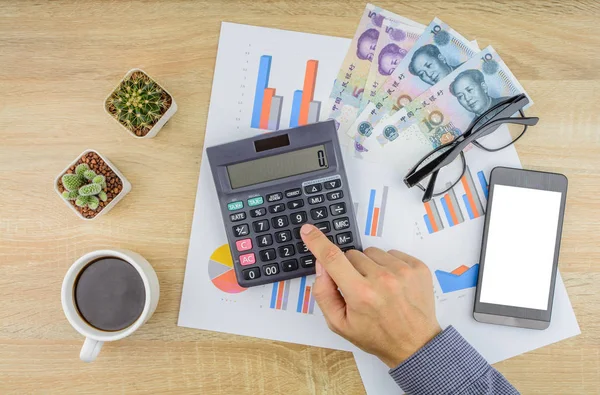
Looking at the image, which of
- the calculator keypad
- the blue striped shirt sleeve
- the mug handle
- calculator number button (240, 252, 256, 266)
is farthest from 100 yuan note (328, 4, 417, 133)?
the mug handle

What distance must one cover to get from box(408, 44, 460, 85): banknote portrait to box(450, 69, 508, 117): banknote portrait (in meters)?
0.02

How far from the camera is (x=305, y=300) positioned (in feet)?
2.36

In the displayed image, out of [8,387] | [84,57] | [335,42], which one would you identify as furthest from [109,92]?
[8,387]

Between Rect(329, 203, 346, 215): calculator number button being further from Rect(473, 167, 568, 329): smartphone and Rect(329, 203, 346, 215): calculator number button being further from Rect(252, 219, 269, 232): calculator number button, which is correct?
Rect(473, 167, 568, 329): smartphone

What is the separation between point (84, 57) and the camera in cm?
71

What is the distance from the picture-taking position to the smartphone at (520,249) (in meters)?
0.71

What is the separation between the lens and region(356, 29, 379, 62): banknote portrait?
0.72 meters

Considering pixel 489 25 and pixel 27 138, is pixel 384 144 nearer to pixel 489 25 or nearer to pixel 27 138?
pixel 489 25

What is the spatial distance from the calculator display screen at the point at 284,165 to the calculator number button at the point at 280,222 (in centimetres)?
5

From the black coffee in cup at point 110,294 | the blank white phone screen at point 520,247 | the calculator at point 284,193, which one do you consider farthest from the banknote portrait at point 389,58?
the black coffee in cup at point 110,294

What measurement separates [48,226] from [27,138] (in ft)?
0.41

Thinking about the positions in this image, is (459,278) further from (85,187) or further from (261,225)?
(85,187)

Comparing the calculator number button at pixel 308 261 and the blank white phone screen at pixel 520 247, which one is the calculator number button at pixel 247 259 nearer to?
the calculator number button at pixel 308 261

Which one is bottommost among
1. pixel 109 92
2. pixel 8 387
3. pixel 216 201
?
pixel 8 387
